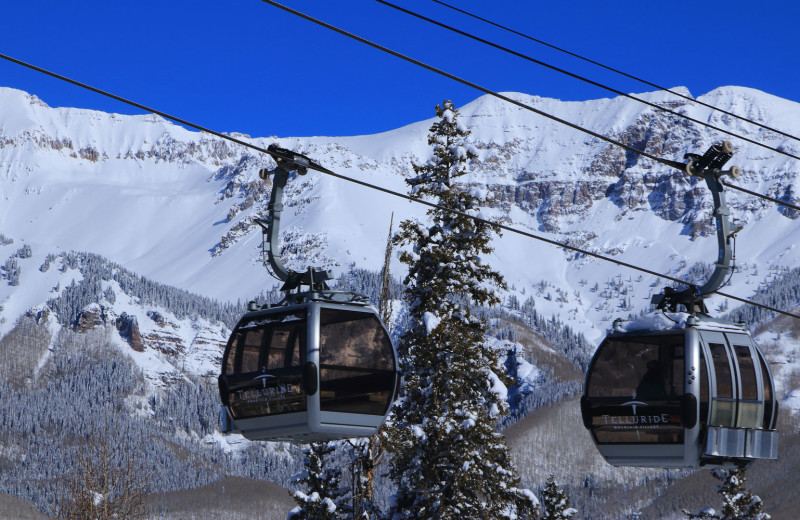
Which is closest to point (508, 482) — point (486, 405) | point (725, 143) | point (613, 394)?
point (486, 405)

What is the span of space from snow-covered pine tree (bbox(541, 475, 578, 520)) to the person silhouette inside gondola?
35.9m

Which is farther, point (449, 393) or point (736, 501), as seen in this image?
point (736, 501)

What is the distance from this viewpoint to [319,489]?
4231 centimetres

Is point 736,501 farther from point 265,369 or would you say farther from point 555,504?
point 265,369

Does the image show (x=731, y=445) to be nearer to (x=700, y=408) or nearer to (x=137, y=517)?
(x=700, y=408)

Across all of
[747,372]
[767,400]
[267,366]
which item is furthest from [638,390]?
[267,366]

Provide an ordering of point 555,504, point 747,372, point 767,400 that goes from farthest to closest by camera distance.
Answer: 1. point 555,504
2. point 767,400
3. point 747,372

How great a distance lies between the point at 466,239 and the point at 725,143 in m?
13.1

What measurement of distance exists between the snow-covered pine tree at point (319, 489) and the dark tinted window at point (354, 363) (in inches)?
879

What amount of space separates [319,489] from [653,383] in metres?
25.4

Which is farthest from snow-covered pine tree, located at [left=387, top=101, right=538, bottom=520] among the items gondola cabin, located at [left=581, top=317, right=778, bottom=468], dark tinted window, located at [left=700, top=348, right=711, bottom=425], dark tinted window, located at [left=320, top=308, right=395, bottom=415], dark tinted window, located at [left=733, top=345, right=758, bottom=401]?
dark tinted window, located at [left=700, top=348, right=711, bottom=425]

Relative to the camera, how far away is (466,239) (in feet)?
102

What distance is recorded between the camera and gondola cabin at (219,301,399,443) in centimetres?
1820

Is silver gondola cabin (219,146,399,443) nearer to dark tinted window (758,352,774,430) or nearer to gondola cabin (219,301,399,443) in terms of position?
gondola cabin (219,301,399,443)
